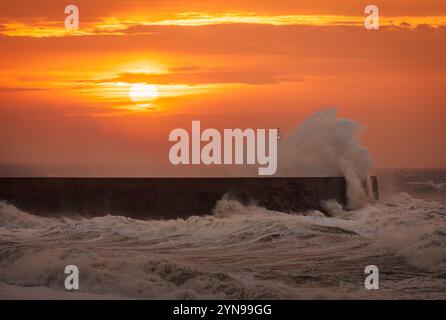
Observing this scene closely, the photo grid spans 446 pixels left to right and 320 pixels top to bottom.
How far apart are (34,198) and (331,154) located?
4928mm

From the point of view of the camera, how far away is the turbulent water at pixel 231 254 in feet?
41.8

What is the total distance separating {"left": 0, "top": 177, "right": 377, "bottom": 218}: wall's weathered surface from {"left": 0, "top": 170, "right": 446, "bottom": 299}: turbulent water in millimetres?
153

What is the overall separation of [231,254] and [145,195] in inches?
84.2

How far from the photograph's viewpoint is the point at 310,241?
14.8m

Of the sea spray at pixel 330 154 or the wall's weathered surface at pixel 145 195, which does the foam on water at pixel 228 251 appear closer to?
the wall's weathered surface at pixel 145 195

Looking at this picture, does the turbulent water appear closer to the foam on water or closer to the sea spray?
the foam on water

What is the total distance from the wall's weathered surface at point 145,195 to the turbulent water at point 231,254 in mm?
153

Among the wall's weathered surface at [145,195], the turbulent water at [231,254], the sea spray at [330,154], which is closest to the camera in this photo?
the turbulent water at [231,254]

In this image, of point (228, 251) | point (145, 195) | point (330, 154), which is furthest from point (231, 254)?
point (330, 154)

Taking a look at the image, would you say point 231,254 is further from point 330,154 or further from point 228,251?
point 330,154

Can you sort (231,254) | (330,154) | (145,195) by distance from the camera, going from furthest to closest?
(330,154) → (145,195) → (231,254)

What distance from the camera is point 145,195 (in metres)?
16.0

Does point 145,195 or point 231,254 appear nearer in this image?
point 231,254

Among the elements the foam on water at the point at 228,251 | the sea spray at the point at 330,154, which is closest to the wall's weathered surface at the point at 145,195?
the foam on water at the point at 228,251
